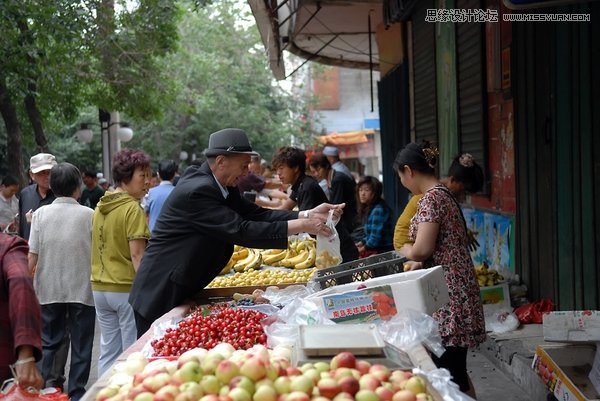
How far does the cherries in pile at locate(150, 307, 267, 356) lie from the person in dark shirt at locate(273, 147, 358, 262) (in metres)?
3.21

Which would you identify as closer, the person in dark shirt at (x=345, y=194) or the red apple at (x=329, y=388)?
the red apple at (x=329, y=388)

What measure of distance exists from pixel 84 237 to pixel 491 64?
494 centimetres

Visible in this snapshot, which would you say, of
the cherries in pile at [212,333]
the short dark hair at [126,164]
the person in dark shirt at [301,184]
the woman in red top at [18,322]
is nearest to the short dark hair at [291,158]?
the person in dark shirt at [301,184]

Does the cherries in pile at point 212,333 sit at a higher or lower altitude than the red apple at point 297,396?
lower

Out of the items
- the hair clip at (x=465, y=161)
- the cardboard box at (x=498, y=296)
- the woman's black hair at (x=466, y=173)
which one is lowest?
the cardboard box at (x=498, y=296)

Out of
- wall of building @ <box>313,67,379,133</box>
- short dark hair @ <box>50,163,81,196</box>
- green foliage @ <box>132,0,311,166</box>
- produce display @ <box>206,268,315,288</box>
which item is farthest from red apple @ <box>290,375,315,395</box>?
wall of building @ <box>313,67,379,133</box>

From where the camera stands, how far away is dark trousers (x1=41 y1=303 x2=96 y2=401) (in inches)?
267

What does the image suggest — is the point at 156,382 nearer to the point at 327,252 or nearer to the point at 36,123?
the point at 327,252

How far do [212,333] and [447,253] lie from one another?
159 cm

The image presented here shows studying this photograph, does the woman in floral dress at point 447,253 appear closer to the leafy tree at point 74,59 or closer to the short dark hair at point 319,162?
the short dark hair at point 319,162

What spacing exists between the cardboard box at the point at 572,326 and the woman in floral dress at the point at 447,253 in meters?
0.59

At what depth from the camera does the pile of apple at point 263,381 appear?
3.12m

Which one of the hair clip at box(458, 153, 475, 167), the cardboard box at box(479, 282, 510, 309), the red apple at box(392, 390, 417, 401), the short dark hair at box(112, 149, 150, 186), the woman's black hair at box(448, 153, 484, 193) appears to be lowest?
the cardboard box at box(479, 282, 510, 309)

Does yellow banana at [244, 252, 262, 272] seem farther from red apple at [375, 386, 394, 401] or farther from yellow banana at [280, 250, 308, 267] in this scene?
red apple at [375, 386, 394, 401]
